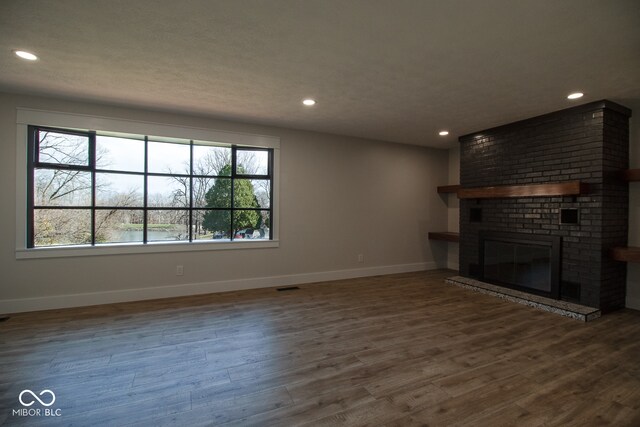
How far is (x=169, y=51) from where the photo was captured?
244 cm

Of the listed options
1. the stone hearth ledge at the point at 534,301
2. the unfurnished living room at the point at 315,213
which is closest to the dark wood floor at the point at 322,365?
the unfurnished living room at the point at 315,213

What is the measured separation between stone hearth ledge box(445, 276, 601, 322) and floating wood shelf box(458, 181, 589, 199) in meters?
1.37

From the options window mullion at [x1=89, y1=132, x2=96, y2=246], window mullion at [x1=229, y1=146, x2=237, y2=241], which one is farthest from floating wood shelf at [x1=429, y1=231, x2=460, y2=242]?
window mullion at [x1=89, y1=132, x2=96, y2=246]

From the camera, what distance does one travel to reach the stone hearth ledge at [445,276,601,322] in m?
3.39

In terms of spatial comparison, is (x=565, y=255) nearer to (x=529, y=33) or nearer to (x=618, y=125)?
(x=618, y=125)

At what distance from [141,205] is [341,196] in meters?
3.10

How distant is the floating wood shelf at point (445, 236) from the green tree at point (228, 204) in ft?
11.7

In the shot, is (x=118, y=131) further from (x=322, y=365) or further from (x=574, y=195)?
(x=574, y=195)

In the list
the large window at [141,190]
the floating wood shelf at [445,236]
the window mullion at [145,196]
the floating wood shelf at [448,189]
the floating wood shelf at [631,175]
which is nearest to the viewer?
the floating wood shelf at [631,175]

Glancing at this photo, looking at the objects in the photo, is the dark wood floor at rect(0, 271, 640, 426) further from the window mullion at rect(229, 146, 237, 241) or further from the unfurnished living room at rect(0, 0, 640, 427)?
the window mullion at rect(229, 146, 237, 241)

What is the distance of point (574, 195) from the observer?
144 inches

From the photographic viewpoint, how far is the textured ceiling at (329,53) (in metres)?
1.93

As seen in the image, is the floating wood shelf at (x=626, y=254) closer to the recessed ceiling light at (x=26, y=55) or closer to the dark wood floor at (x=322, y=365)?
the dark wood floor at (x=322, y=365)

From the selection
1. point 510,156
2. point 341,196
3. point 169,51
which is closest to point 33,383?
point 169,51
